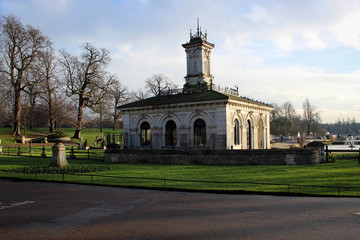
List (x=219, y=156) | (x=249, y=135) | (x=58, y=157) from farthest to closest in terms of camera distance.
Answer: (x=249, y=135), (x=219, y=156), (x=58, y=157)

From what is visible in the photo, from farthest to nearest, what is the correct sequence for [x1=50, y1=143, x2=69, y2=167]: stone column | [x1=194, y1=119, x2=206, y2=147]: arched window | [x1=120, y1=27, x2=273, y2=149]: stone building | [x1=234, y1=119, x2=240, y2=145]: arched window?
1. [x1=234, y1=119, x2=240, y2=145]: arched window
2. [x1=194, y1=119, x2=206, y2=147]: arched window
3. [x1=120, y1=27, x2=273, y2=149]: stone building
4. [x1=50, y1=143, x2=69, y2=167]: stone column

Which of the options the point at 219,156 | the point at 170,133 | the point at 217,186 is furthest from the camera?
the point at 170,133

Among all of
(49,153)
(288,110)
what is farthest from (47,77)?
(288,110)

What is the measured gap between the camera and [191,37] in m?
31.6

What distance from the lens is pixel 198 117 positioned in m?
25.5

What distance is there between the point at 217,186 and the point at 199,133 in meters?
13.0

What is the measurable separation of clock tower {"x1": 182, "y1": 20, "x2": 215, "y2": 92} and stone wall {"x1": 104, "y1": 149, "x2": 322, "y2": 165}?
9420mm

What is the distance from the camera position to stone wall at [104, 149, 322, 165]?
1922 cm

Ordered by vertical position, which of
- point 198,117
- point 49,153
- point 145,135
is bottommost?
point 49,153

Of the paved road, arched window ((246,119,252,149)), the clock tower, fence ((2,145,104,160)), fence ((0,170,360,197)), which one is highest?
the clock tower

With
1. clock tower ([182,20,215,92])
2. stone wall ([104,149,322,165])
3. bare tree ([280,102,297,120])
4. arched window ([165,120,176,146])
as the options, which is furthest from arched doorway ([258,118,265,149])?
bare tree ([280,102,297,120])

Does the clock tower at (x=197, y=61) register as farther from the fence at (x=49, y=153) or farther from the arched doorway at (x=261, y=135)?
the fence at (x=49, y=153)

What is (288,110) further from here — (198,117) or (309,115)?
(198,117)

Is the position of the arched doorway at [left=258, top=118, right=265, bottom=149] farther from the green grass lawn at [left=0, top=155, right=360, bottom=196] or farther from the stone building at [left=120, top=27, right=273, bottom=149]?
the green grass lawn at [left=0, top=155, right=360, bottom=196]
